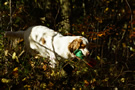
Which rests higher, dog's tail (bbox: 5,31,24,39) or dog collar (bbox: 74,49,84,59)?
dog's tail (bbox: 5,31,24,39)

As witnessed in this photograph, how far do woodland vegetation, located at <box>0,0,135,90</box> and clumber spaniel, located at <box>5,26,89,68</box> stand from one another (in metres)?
0.21

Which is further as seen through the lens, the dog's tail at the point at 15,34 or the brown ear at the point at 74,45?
the dog's tail at the point at 15,34

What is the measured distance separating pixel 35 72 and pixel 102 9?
12.6ft

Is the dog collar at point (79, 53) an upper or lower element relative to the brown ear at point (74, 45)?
lower

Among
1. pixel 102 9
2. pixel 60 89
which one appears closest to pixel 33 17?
pixel 102 9

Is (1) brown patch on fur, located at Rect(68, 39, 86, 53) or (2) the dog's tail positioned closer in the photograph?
(1) brown patch on fur, located at Rect(68, 39, 86, 53)

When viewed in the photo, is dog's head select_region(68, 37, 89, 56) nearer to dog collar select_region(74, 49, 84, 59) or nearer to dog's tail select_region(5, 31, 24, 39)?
dog collar select_region(74, 49, 84, 59)

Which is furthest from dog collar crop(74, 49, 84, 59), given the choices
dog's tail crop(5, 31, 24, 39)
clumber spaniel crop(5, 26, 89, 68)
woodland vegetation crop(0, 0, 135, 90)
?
dog's tail crop(5, 31, 24, 39)

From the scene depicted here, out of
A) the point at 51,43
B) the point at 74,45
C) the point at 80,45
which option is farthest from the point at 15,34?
the point at 80,45

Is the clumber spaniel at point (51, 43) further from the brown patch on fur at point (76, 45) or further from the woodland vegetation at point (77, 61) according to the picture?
the woodland vegetation at point (77, 61)

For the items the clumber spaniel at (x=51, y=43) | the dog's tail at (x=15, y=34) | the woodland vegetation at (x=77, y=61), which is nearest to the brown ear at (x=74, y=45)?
the clumber spaniel at (x=51, y=43)

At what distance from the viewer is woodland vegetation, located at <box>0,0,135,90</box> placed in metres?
2.32

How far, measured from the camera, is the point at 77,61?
308 cm

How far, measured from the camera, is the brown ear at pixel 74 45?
2323 mm
